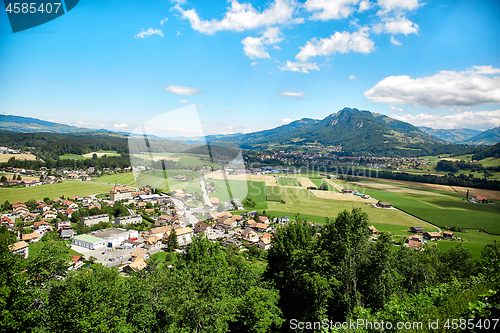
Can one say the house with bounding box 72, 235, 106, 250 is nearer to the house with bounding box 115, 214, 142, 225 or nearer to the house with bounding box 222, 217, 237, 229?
the house with bounding box 115, 214, 142, 225

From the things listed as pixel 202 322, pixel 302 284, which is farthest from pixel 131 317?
pixel 302 284

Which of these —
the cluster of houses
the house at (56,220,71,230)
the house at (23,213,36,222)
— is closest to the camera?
the cluster of houses

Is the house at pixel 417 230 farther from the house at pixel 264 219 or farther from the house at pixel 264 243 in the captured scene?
the house at pixel 264 219

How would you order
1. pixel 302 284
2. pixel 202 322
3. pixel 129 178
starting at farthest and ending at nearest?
pixel 129 178 < pixel 302 284 < pixel 202 322

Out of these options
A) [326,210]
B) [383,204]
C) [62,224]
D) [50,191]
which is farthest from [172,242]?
[50,191]

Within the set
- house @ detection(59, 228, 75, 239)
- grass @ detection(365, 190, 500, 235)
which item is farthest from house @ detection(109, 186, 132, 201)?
grass @ detection(365, 190, 500, 235)

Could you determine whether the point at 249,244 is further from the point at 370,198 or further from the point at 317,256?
the point at 370,198

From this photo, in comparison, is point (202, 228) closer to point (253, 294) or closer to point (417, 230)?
point (253, 294)
